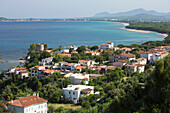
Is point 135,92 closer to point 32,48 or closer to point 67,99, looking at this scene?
point 67,99

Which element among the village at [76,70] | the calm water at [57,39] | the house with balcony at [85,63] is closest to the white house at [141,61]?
the village at [76,70]

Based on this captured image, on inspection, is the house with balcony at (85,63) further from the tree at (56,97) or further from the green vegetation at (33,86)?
the tree at (56,97)

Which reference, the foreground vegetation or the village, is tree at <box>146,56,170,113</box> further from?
the village

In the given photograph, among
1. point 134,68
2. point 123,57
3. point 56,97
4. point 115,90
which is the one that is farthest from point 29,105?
point 123,57

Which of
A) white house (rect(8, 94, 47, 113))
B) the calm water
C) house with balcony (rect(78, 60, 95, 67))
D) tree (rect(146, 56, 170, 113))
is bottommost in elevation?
the calm water

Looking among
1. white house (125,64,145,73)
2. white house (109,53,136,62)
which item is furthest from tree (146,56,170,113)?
white house (109,53,136,62)

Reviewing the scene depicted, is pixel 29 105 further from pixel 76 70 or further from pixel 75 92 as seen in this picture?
pixel 76 70
